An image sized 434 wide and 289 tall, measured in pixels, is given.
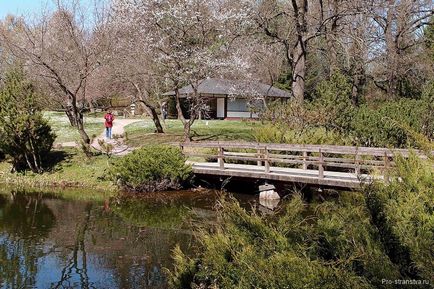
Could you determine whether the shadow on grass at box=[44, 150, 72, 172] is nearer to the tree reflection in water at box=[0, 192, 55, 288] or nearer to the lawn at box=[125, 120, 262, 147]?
the tree reflection in water at box=[0, 192, 55, 288]

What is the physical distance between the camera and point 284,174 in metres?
13.9

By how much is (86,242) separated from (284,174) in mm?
6195

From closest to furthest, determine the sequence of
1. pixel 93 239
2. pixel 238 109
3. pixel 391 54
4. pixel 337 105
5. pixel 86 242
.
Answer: pixel 86 242 < pixel 93 239 < pixel 337 105 < pixel 391 54 < pixel 238 109

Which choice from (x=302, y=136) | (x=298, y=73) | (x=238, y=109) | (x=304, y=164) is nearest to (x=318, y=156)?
(x=304, y=164)

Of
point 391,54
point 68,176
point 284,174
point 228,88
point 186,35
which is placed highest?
point 186,35

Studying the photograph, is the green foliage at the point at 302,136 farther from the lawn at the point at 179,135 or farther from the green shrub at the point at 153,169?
the lawn at the point at 179,135

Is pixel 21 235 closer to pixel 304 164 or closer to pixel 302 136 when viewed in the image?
pixel 304 164

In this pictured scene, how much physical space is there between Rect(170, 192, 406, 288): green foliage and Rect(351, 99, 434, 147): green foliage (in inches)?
496

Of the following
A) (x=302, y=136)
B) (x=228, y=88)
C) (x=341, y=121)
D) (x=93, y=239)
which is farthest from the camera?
(x=228, y=88)

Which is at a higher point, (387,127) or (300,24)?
(300,24)

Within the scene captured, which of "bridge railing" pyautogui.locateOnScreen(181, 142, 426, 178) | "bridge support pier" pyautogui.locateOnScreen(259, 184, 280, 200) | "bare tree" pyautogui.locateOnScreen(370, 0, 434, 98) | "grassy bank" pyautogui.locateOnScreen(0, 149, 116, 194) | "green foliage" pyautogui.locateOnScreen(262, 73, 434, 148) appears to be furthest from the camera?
"bare tree" pyautogui.locateOnScreen(370, 0, 434, 98)

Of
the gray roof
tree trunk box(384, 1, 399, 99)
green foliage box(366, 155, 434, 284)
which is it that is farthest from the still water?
tree trunk box(384, 1, 399, 99)

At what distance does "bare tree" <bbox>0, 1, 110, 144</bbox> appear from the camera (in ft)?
62.8

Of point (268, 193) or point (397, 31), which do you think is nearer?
point (268, 193)
